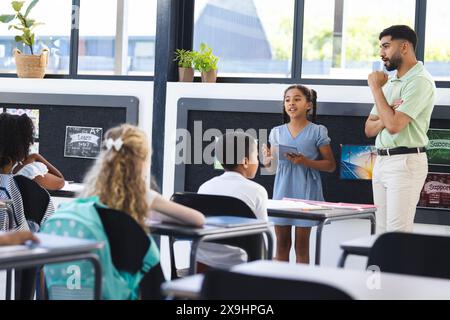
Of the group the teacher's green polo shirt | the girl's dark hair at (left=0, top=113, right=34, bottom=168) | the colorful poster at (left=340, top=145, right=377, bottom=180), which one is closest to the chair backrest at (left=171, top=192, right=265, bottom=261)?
the girl's dark hair at (left=0, top=113, right=34, bottom=168)

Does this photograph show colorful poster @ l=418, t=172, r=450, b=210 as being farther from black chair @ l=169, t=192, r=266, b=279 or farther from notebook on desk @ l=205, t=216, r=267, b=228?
notebook on desk @ l=205, t=216, r=267, b=228

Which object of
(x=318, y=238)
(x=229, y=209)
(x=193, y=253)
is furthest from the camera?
(x=318, y=238)

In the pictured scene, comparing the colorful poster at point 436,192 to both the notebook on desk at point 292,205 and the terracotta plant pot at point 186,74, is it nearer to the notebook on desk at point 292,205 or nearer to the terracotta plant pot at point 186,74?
the notebook on desk at point 292,205

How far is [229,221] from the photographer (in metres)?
3.39

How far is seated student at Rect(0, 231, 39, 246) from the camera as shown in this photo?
2.49 meters

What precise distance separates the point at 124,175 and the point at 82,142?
3509mm

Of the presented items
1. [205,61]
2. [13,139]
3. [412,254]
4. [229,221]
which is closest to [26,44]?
[205,61]

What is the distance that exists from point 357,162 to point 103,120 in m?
2.05

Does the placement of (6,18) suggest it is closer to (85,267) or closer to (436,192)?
(436,192)

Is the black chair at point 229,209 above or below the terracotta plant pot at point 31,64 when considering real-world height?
below

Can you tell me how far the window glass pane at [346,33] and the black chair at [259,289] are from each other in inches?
156

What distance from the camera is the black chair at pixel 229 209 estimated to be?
3609 mm

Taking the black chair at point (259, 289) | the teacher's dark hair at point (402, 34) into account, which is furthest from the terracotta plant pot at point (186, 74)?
the black chair at point (259, 289)
